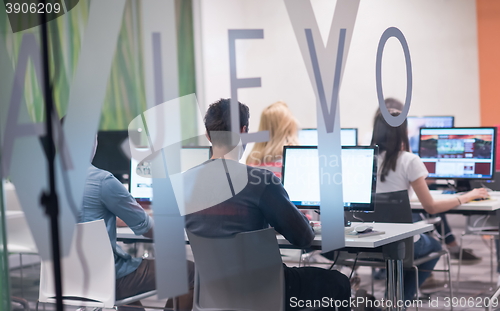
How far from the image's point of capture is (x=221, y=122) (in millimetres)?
2631

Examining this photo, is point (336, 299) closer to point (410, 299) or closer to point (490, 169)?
point (410, 299)

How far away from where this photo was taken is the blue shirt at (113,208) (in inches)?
107

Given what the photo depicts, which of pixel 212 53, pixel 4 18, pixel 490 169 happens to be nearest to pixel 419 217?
pixel 490 169

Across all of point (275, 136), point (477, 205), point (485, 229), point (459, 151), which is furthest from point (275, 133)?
point (485, 229)

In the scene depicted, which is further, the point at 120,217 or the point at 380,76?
the point at 380,76

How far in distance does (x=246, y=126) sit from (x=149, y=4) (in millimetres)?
685

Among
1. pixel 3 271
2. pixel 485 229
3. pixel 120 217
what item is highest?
pixel 120 217

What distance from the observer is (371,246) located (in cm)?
253

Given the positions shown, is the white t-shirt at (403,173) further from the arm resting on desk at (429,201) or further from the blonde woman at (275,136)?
the blonde woman at (275,136)

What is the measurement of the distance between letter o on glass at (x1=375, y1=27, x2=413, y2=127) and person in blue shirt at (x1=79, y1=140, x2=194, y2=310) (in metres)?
1.24

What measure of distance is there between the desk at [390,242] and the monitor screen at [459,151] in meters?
1.43

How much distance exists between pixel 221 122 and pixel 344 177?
632 mm

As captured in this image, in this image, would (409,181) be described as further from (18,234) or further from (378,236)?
(18,234)

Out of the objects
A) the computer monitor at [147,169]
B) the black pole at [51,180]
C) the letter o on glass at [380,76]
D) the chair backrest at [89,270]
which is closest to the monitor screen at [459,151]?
the letter o on glass at [380,76]
